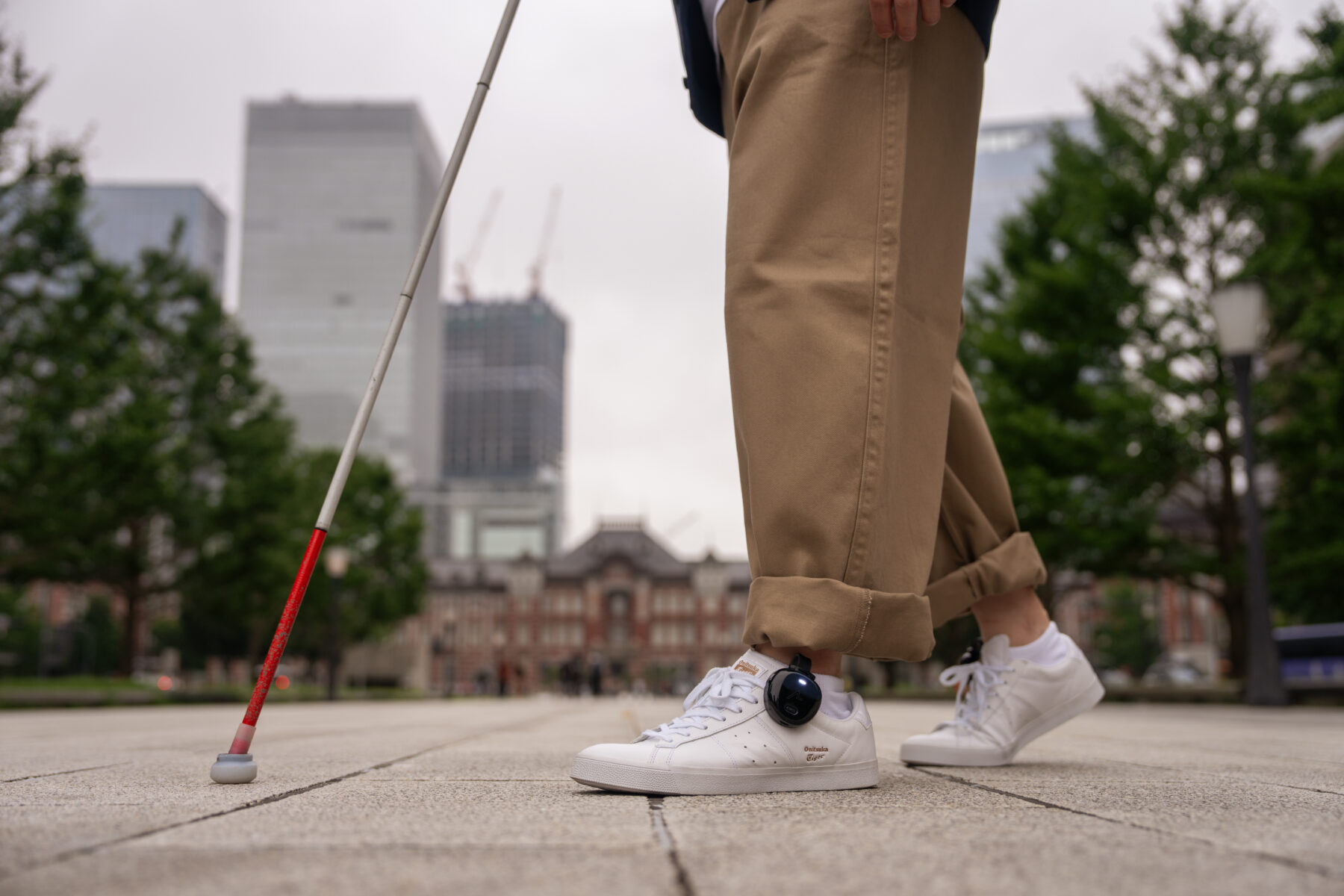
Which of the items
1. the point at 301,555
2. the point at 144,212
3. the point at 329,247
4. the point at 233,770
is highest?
the point at 144,212

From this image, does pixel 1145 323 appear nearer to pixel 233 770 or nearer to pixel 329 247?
pixel 233 770

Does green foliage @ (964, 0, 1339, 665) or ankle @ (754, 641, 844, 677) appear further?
green foliage @ (964, 0, 1339, 665)

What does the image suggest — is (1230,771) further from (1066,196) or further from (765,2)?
(1066,196)

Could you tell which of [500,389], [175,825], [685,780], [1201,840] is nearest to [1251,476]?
[685,780]

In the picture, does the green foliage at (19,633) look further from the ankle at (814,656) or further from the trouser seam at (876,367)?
the trouser seam at (876,367)

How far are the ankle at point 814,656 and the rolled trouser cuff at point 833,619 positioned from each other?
0.09ft

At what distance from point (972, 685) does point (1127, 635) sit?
55.2 metres

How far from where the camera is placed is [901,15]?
1.68 meters

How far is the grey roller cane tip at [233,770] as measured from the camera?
166 cm

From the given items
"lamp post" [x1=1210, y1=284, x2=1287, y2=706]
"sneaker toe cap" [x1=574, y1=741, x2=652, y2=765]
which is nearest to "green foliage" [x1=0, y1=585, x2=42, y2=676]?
"lamp post" [x1=1210, y1=284, x2=1287, y2=706]

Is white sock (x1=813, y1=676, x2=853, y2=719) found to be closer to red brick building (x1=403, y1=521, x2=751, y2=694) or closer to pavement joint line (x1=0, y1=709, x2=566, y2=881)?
pavement joint line (x1=0, y1=709, x2=566, y2=881)

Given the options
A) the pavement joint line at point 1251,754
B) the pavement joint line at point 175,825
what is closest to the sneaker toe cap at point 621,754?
the pavement joint line at point 175,825

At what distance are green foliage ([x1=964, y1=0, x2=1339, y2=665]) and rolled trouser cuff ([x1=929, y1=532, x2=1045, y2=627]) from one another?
11.8 metres

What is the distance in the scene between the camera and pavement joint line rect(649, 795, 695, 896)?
84 cm
